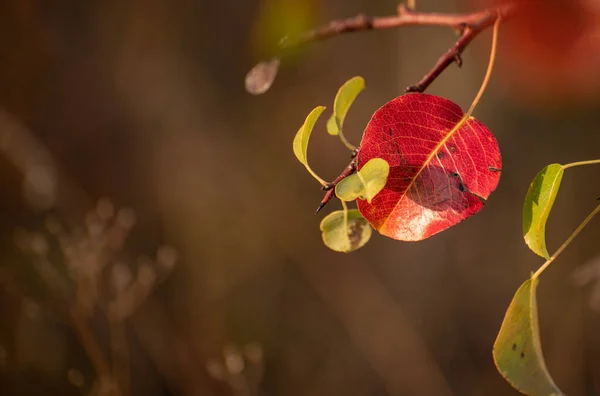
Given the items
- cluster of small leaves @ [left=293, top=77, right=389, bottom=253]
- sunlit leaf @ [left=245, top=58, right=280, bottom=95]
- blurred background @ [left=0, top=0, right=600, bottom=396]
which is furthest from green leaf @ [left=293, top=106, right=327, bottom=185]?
blurred background @ [left=0, top=0, right=600, bottom=396]

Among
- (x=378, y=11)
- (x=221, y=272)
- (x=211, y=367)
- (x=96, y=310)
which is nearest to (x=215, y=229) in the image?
(x=221, y=272)

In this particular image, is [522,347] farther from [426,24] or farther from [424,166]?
[426,24]

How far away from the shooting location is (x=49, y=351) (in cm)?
133

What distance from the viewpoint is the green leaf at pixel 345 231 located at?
314 mm

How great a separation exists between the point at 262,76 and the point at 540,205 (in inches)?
8.8

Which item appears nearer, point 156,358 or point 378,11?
point 156,358

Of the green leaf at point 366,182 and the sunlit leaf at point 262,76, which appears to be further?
the sunlit leaf at point 262,76

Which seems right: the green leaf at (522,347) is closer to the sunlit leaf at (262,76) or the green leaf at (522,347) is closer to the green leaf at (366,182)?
the green leaf at (366,182)

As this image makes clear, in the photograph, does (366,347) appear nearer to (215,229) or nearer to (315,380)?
(315,380)

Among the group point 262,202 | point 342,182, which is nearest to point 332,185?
point 342,182

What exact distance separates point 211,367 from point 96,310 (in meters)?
0.62

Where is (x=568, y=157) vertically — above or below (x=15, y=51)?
below

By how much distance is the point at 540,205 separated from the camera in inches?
11.7

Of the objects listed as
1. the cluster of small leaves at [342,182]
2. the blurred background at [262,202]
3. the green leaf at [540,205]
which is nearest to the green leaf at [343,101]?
the cluster of small leaves at [342,182]
